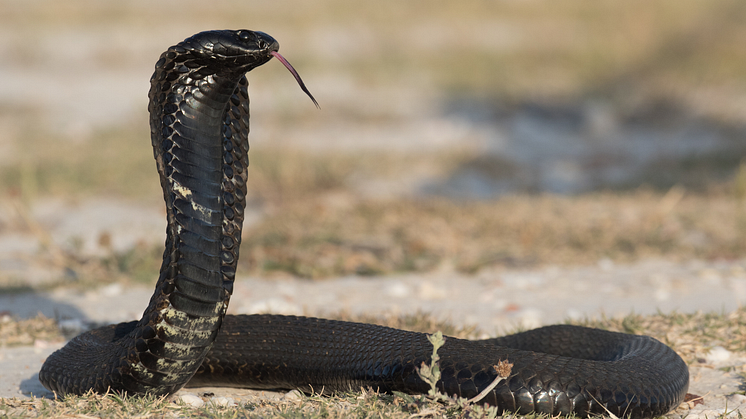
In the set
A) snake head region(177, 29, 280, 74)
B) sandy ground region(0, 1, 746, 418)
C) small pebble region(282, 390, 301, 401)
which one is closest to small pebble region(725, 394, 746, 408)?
sandy ground region(0, 1, 746, 418)

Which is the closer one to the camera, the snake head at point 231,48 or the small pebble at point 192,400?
the snake head at point 231,48

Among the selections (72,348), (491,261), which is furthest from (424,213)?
(72,348)

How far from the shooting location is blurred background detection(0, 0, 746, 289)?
18.0 ft

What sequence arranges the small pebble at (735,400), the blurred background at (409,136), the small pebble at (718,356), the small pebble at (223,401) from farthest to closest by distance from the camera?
the blurred background at (409,136), the small pebble at (718,356), the small pebble at (735,400), the small pebble at (223,401)

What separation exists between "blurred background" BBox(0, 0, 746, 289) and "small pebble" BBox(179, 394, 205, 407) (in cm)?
217

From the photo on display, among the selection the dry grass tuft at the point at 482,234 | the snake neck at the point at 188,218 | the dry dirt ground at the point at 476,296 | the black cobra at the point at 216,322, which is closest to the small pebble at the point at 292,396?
the black cobra at the point at 216,322

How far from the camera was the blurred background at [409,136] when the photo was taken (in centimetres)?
547

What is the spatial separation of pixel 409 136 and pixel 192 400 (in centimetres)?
881

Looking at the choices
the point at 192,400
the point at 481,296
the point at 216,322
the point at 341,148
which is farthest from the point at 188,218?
the point at 341,148

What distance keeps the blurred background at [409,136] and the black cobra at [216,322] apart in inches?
89.9

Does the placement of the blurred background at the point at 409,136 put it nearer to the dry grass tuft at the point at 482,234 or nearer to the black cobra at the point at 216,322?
the dry grass tuft at the point at 482,234

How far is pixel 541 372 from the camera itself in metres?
2.42

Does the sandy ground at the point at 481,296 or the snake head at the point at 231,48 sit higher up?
the snake head at the point at 231,48

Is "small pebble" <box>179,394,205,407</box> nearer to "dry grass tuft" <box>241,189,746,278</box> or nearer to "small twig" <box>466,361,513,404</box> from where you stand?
"small twig" <box>466,361,513,404</box>
